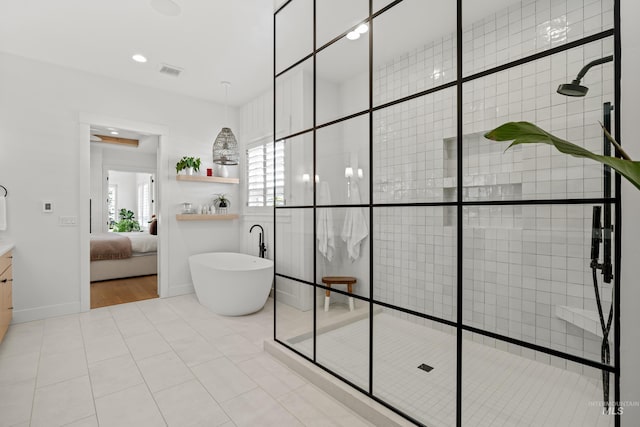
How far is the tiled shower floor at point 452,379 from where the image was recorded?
3.45 feet

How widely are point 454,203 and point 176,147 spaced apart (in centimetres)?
383

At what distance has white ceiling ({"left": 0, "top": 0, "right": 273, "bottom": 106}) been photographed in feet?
7.97

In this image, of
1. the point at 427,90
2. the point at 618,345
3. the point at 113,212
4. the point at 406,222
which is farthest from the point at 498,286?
the point at 113,212

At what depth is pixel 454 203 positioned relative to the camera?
4.37ft

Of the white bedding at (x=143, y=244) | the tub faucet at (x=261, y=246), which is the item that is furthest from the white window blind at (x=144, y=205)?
the tub faucet at (x=261, y=246)

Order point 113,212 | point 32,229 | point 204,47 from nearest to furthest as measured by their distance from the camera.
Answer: point 204,47
point 32,229
point 113,212

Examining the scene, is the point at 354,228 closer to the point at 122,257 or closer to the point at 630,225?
the point at 630,225

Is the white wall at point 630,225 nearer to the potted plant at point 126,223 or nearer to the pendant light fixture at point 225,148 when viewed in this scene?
the pendant light fixture at point 225,148

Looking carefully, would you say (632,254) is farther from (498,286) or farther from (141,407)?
(141,407)

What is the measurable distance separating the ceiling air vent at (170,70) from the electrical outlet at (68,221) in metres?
1.88

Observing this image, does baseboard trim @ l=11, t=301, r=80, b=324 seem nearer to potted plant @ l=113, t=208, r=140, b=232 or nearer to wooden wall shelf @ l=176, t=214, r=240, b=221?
wooden wall shelf @ l=176, t=214, r=240, b=221

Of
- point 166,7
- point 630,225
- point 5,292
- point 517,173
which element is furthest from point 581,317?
point 5,292

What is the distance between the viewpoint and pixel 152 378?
2.08 m

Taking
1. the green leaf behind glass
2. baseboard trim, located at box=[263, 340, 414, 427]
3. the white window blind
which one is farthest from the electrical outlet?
the white window blind
